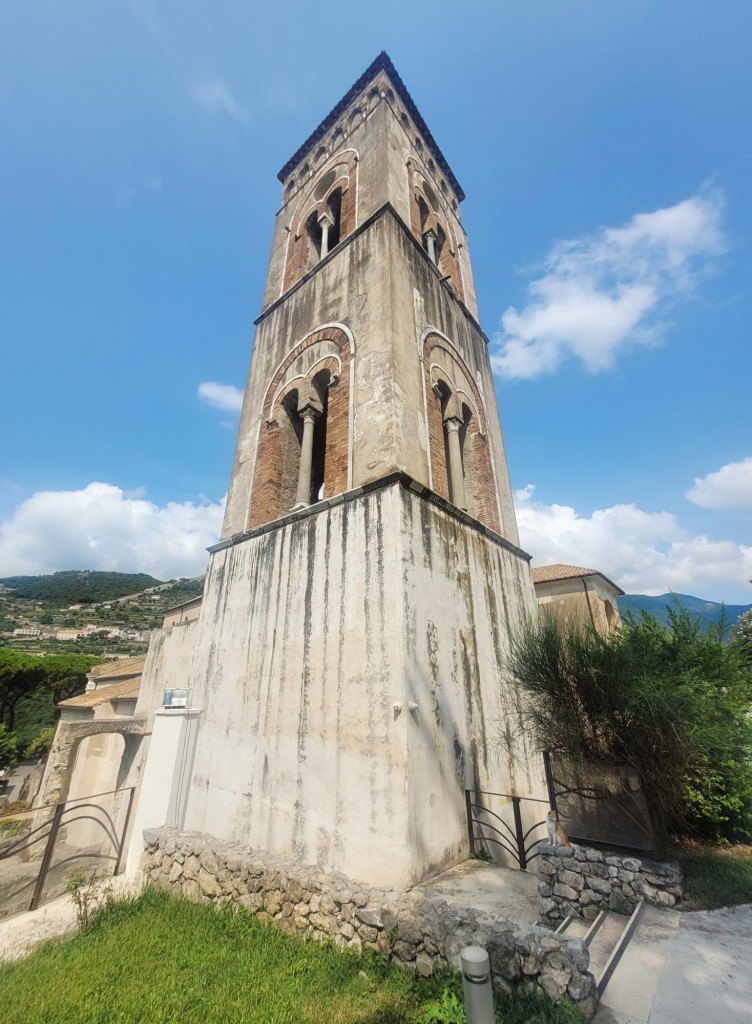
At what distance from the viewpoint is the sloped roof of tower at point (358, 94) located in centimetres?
1216

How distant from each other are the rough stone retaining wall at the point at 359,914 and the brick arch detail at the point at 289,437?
4.78m

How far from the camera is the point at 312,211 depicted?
40.1ft

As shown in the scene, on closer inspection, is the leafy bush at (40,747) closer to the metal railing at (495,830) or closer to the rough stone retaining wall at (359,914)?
the rough stone retaining wall at (359,914)

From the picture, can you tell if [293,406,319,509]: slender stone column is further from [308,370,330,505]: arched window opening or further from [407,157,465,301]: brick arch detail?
[407,157,465,301]: brick arch detail

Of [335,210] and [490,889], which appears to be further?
[335,210]

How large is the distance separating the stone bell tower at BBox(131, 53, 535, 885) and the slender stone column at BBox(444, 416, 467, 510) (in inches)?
1.4

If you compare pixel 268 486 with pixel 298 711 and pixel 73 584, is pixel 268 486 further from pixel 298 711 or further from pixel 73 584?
pixel 73 584

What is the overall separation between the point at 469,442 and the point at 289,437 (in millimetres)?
4042

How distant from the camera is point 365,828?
449cm

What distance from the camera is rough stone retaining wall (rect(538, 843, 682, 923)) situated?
3891mm

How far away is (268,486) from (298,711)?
428 centimetres

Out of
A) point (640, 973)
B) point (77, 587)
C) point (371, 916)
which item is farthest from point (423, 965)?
point (77, 587)

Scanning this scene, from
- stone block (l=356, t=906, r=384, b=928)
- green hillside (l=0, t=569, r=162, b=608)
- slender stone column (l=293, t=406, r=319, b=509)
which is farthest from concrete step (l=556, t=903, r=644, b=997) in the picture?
green hillside (l=0, t=569, r=162, b=608)

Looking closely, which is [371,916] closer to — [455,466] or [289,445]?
[455,466]
